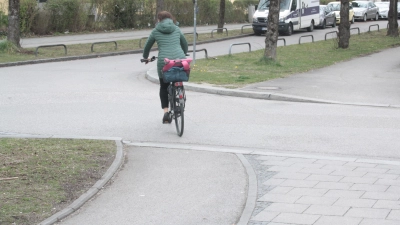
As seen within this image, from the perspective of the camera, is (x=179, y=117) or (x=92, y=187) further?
(x=179, y=117)

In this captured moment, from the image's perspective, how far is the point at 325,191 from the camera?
689 centimetres

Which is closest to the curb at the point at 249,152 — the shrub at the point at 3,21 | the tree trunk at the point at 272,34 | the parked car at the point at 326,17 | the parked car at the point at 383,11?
the tree trunk at the point at 272,34

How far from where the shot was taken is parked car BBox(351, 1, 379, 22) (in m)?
52.6

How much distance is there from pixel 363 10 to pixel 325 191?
4812 cm

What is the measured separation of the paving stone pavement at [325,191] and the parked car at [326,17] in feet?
120

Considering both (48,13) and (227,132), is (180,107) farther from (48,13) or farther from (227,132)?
(48,13)

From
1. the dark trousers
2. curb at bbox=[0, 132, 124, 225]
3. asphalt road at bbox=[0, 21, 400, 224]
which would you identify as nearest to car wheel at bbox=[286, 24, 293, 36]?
asphalt road at bbox=[0, 21, 400, 224]

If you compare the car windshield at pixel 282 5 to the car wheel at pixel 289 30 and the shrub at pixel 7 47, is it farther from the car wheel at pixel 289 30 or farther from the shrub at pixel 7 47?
the shrub at pixel 7 47

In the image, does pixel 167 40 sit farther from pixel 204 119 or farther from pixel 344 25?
pixel 344 25

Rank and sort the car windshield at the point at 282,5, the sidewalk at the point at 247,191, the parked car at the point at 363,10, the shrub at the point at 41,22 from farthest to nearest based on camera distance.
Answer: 1. the parked car at the point at 363,10
2. the car windshield at the point at 282,5
3. the shrub at the point at 41,22
4. the sidewalk at the point at 247,191

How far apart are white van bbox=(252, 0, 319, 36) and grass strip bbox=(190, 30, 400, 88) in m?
7.00

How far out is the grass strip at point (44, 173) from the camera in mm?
6078

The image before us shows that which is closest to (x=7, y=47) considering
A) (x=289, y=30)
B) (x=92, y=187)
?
(x=92, y=187)

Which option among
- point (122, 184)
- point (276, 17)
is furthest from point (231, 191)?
point (276, 17)
